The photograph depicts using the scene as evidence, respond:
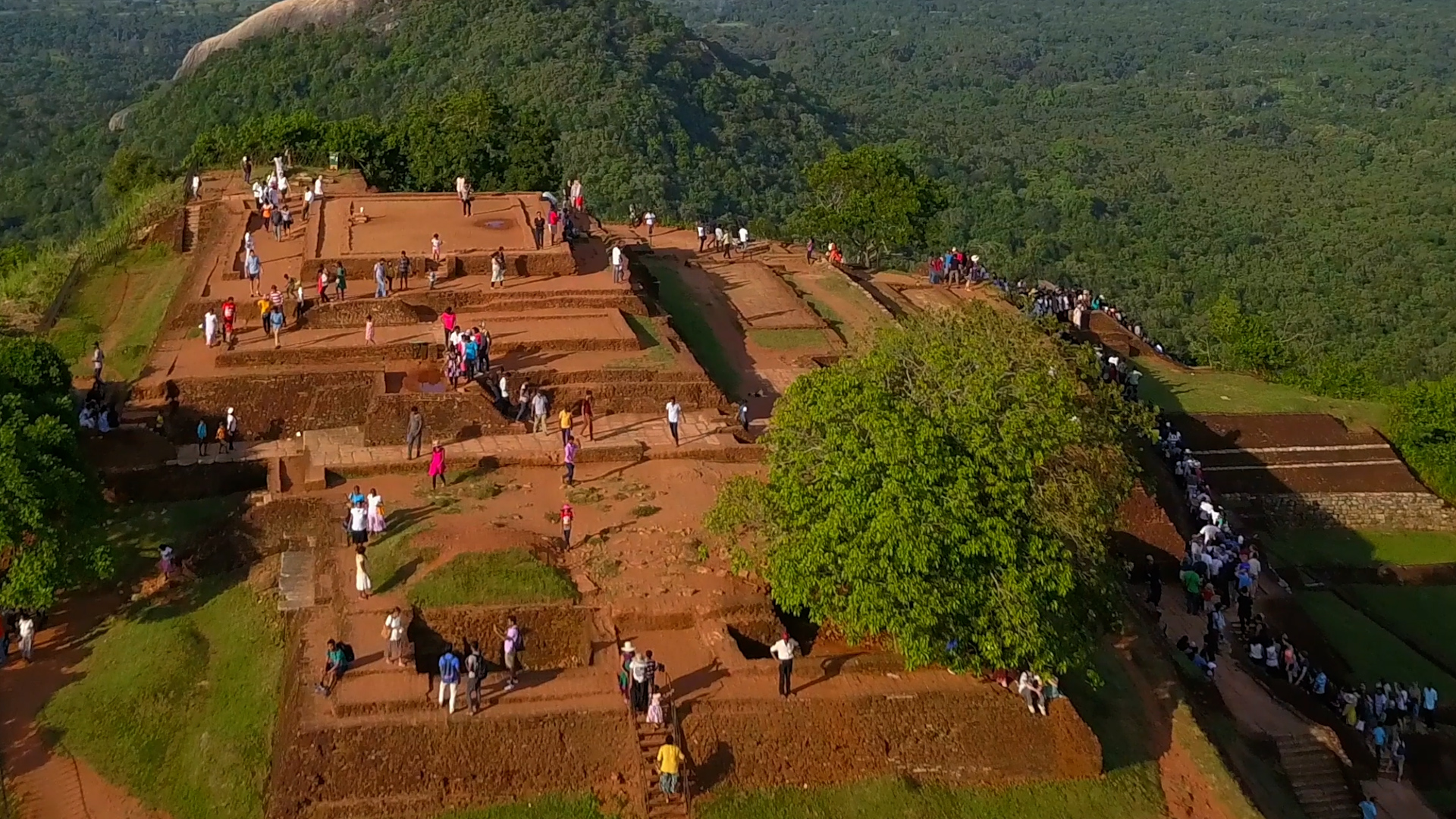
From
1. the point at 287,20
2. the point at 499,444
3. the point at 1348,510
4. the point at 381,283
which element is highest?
the point at 287,20

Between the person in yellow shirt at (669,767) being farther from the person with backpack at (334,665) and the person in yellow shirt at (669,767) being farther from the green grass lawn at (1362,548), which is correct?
the green grass lawn at (1362,548)

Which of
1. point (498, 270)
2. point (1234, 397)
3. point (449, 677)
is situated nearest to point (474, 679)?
point (449, 677)

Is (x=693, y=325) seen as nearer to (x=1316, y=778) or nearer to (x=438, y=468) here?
(x=438, y=468)

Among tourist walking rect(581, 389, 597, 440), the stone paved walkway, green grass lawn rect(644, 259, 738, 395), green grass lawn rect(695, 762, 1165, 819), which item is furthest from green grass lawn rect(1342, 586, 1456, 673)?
tourist walking rect(581, 389, 597, 440)

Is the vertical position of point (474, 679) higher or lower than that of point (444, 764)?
higher

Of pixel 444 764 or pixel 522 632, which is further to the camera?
pixel 522 632

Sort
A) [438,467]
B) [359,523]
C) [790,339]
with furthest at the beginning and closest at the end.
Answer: [790,339]
[438,467]
[359,523]

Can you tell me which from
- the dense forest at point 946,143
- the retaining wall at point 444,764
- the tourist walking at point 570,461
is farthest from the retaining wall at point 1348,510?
the retaining wall at point 444,764

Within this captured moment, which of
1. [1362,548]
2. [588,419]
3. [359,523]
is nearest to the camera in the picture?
[359,523]
